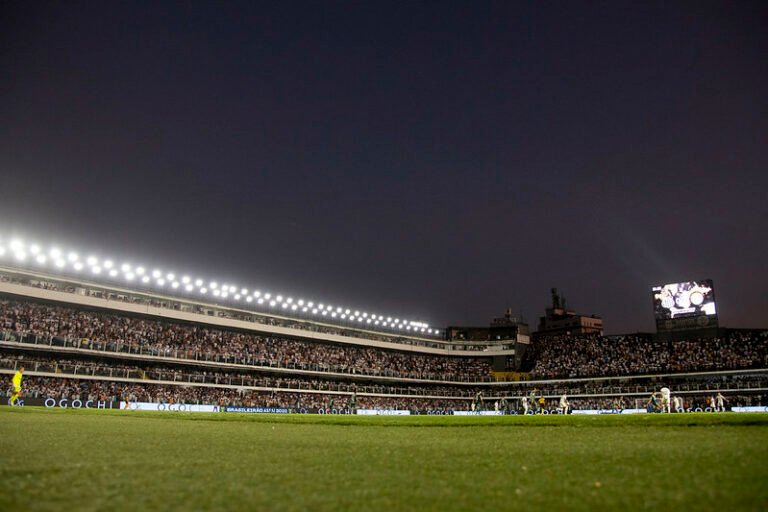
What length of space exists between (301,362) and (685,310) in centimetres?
4869

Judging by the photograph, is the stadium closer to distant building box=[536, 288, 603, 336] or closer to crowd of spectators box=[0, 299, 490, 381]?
crowd of spectators box=[0, 299, 490, 381]

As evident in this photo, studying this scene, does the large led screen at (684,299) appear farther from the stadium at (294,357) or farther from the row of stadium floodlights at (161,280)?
the row of stadium floodlights at (161,280)

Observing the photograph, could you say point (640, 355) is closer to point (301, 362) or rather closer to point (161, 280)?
point (301, 362)

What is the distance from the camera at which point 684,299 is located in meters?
69.4

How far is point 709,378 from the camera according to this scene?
6475 centimetres

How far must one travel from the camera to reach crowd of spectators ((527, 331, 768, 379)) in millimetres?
64062

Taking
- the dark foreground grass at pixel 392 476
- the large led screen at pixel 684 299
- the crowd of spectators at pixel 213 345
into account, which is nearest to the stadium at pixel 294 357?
the crowd of spectators at pixel 213 345

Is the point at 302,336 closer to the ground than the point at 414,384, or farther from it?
farther from it

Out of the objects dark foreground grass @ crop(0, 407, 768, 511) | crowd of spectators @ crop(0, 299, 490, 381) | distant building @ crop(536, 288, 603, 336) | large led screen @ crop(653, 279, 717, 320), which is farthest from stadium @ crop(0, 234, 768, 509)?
distant building @ crop(536, 288, 603, 336)

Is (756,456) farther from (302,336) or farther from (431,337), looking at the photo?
(431,337)

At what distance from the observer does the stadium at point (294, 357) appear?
167 ft

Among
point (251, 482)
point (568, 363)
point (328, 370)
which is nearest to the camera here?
point (251, 482)

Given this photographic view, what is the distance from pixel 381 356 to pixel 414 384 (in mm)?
6353

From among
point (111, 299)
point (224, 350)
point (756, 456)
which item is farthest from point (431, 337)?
point (756, 456)
